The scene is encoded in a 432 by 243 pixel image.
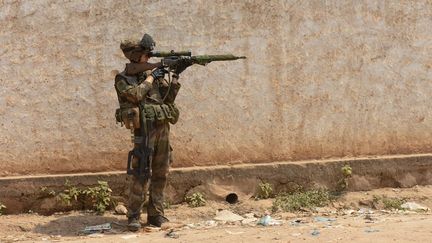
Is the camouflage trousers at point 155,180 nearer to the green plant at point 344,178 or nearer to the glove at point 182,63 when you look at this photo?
the glove at point 182,63

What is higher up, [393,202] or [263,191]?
[263,191]

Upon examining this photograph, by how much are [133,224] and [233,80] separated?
1875 mm

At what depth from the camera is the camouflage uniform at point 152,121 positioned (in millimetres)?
5105

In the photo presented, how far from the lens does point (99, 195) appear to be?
5.79m

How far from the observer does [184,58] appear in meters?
5.23

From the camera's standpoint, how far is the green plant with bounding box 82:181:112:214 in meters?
5.79

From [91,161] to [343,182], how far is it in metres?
2.69

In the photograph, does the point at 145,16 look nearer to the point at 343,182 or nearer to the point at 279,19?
the point at 279,19

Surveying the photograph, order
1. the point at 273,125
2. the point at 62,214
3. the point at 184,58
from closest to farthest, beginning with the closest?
1. the point at 184,58
2. the point at 62,214
3. the point at 273,125

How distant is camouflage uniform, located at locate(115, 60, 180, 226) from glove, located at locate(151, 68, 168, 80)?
84mm

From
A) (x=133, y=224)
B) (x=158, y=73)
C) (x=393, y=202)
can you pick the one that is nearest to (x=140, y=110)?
(x=158, y=73)

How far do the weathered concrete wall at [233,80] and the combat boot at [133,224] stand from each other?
2.72ft

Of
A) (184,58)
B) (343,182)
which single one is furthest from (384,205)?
(184,58)

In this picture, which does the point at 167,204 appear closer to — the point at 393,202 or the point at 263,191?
the point at 263,191
